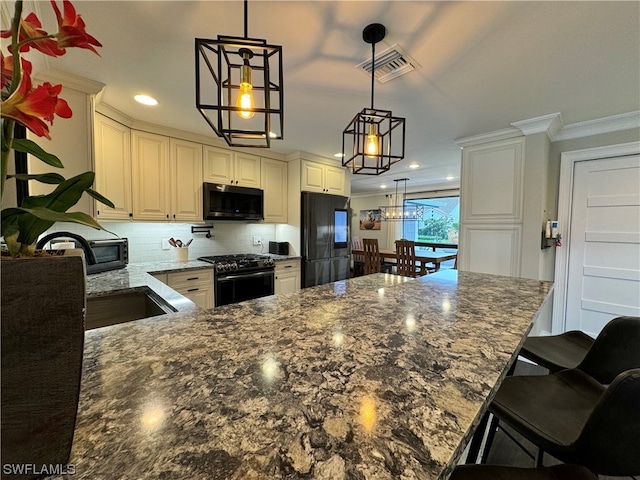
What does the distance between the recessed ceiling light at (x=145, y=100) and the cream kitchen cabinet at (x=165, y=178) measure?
54cm

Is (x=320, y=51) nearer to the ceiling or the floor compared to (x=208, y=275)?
nearer to the ceiling

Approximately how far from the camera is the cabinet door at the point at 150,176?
8.56 ft

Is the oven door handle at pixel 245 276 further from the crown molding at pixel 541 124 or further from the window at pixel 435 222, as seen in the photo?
the window at pixel 435 222

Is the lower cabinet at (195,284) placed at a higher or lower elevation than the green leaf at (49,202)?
lower

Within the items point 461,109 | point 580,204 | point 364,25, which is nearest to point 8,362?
point 364,25

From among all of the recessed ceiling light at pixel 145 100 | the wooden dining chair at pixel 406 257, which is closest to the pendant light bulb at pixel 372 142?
the recessed ceiling light at pixel 145 100

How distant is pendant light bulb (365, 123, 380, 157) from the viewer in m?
1.41

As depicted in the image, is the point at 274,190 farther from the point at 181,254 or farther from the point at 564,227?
the point at 564,227

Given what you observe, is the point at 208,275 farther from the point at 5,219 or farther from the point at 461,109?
the point at 461,109

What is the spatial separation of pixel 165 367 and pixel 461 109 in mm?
2676

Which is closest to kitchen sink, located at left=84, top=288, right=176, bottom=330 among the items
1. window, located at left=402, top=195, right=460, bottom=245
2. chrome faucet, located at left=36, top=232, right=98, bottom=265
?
chrome faucet, located at left=36, top=232, right=98, bottom=265

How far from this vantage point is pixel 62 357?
38 centimetres

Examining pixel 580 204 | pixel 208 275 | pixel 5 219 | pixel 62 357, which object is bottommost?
pixel 208 275

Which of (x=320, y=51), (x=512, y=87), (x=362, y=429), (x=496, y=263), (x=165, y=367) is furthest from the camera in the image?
(x=496, y=263)
